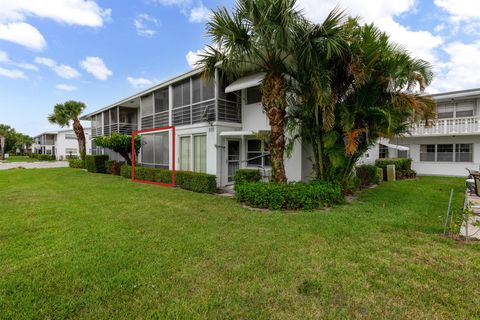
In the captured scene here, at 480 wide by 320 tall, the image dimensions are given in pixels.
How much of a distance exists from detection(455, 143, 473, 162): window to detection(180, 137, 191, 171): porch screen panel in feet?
67.5

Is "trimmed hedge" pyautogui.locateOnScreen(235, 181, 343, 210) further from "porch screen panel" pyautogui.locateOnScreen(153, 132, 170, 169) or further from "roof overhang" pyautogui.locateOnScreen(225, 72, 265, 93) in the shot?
"porch screen panel" pyautogui.locateOnScreen(153, 132, 170, 169)

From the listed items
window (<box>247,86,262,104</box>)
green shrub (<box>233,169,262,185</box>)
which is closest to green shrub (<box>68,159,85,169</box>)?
window (<box>247,86,262,104</box>)

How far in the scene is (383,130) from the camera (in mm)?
8883

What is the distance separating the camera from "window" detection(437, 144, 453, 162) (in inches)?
757

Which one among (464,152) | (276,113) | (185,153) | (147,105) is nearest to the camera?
(276,113)

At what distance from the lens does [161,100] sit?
17.6 meters

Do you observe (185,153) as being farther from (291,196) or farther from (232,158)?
(291,196)

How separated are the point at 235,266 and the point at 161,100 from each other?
15.9m

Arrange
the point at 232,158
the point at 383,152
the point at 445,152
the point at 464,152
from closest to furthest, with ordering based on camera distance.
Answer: the point at 232,158 → the point at 464,152 → the point at 445,152 → the point at 383,152

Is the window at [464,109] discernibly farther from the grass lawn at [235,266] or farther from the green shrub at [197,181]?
the green shrub at [197,181]

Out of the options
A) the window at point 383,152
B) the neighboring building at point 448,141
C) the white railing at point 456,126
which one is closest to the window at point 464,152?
the neighboring building at point 448,141

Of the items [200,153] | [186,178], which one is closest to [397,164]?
[200,153]

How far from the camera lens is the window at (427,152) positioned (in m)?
20.0

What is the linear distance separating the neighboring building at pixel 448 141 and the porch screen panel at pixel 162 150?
46.9 ft
